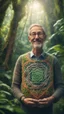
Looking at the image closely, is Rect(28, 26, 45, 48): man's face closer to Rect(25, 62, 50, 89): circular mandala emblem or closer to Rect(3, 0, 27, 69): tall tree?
Rect(25, 62, 50, 89): circular mandala emblem

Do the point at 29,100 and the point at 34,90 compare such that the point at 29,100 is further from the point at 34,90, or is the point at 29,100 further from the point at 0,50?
the point at 0,50

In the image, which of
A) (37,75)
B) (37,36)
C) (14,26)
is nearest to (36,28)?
(37,36)

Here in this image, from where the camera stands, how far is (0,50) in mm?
6902

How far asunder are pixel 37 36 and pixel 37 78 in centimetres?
53

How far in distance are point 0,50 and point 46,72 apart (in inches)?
155

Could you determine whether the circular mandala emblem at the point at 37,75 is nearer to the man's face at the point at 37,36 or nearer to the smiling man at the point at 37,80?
the smiling man at the point at 37,80

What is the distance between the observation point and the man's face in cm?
316

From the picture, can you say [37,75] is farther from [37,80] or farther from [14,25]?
[14,25]

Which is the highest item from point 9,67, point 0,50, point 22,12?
point 22,12

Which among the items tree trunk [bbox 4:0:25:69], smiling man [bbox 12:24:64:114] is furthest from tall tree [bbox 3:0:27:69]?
smiling man [bbox 12:24:64:114]

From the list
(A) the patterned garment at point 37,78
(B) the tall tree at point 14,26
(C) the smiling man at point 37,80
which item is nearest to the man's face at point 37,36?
(C) the smiling man at point 37,80

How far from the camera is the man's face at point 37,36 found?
3.16m

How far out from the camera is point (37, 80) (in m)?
3.10

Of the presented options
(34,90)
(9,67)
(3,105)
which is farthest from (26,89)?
(9,67)
